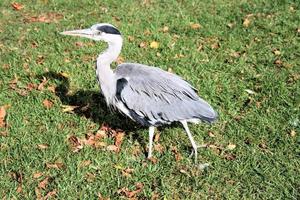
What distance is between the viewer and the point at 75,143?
517cm

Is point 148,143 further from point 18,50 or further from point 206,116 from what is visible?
point 18,50

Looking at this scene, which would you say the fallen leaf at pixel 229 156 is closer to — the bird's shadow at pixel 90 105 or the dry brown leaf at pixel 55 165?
the bird's shadow at pixel 90 105

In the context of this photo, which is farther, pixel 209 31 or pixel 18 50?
pixel 209 31

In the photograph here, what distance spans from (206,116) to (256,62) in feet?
8.26

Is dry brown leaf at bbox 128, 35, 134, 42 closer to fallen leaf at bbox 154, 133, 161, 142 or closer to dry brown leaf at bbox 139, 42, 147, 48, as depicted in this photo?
dry brown leaf at bbox 139, 42, 147, 48

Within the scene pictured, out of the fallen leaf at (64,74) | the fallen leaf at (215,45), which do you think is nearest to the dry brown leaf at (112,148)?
the fallen leaf at (64,74)

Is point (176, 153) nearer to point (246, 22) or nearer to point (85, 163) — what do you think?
point (85, 163)

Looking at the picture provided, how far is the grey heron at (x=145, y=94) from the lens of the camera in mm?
4758

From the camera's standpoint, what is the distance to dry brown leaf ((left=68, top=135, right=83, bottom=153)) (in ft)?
16.6

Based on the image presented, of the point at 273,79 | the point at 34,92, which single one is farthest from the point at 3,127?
the point at 273,79

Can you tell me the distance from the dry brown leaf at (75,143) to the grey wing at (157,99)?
0.72 metres

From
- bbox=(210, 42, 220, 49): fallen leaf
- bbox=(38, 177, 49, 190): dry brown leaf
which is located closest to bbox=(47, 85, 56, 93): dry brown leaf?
bbox=(38, 177, 49, 190): dry brown leaf

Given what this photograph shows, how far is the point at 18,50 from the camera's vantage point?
7.07m

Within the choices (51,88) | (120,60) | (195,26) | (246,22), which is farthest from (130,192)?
(246,22)
